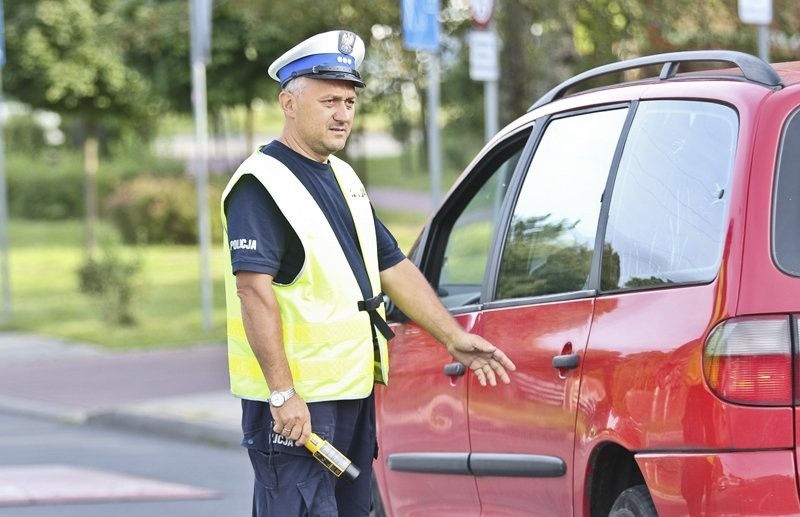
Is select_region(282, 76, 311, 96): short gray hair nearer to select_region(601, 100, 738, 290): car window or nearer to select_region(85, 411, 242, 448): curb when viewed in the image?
select_region(601, 100, 738, 290): car window

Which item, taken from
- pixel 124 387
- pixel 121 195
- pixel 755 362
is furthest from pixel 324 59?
pixel 121 195

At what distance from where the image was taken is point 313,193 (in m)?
4.54

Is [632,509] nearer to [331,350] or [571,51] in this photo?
[331,350]

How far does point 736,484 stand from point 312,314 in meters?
1.22

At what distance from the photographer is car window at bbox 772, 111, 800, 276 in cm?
407

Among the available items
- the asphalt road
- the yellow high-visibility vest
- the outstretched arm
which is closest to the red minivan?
the outstretched arm

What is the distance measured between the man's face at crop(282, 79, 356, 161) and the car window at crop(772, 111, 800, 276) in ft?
3.85

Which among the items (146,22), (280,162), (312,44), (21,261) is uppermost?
(146,22)

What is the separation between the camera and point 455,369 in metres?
5.39

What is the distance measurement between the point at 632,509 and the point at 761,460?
0.56 meters

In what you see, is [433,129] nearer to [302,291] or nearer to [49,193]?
[302,291]

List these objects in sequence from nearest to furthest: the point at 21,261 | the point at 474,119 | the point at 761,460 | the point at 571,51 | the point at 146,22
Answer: the point at 761,460
the point at 571,51
the point at 146,22
the point at 21,261
the point at 474,119

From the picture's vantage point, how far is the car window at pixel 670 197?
4250 mm

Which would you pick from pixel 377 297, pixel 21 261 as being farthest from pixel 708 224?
pixel 21 261
